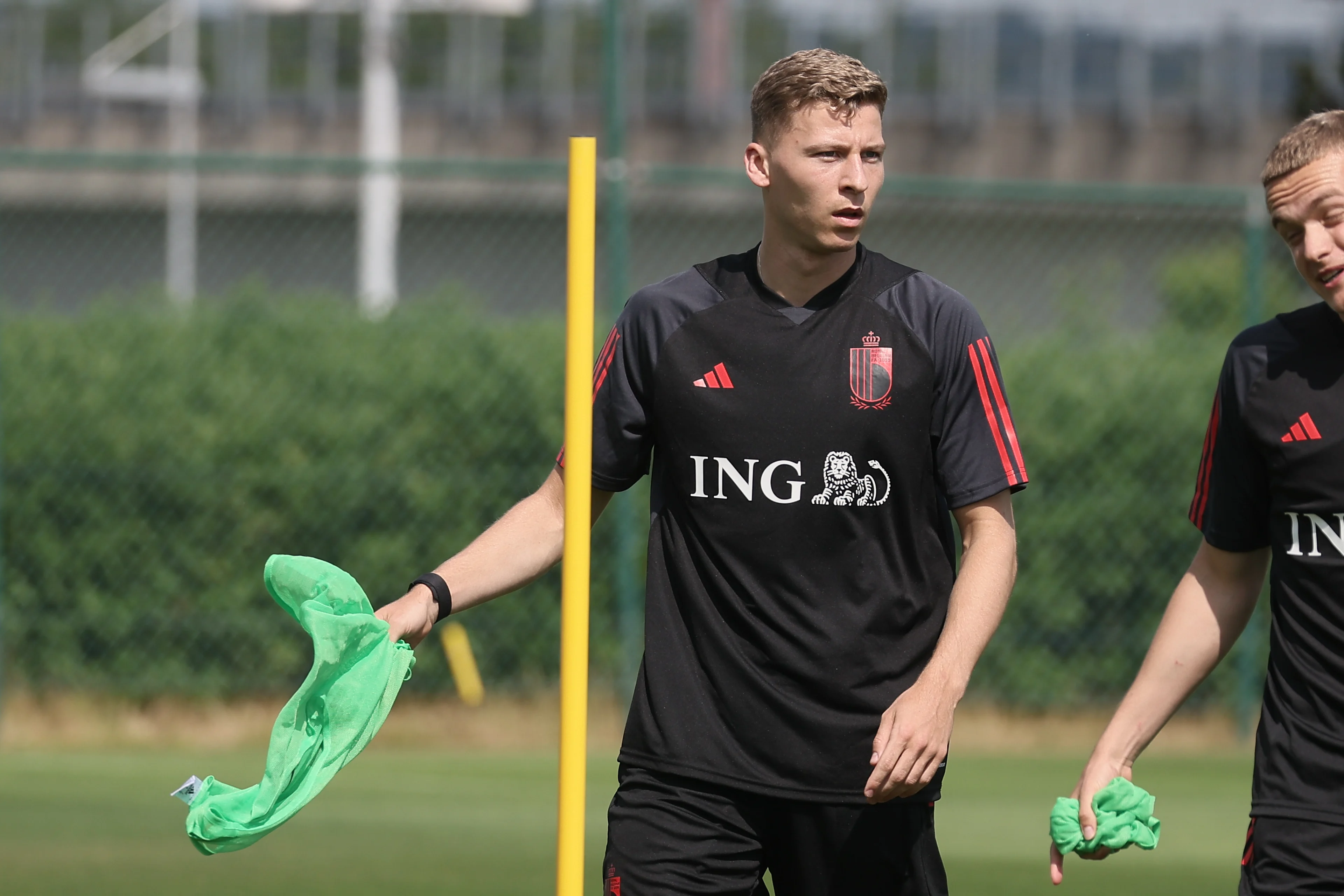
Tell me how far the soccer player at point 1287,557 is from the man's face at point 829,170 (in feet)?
2.39

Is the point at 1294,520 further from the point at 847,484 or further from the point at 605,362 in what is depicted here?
the point at 605,362

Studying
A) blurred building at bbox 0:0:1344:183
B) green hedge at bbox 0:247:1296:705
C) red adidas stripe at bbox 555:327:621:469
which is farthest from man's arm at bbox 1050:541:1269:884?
blurred building at bbox 0:0:1344:183

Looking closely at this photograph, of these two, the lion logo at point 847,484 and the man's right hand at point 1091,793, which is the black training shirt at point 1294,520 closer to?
the man's right hand at point 1091,793

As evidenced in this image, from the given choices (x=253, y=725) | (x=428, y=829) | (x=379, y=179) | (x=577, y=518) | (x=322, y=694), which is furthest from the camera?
(x=379, y=179)

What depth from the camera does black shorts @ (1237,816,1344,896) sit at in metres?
3.19

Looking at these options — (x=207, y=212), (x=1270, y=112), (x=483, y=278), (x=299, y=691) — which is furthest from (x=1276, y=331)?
(x=1270, y=112)

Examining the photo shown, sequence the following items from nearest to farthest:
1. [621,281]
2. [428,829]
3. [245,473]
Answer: [428,829]
[621,281]
[245,473]

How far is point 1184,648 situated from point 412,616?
1481 mm

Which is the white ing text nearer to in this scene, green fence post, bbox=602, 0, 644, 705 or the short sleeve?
the short sleeve

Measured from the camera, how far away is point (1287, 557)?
333 centimetres

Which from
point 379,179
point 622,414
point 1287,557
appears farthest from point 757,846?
point 379,179

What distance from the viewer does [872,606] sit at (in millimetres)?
3410

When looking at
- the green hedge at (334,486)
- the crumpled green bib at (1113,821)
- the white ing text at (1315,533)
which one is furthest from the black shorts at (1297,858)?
the green hedge at (334,486)

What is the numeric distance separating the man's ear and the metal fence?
5.84 metres
